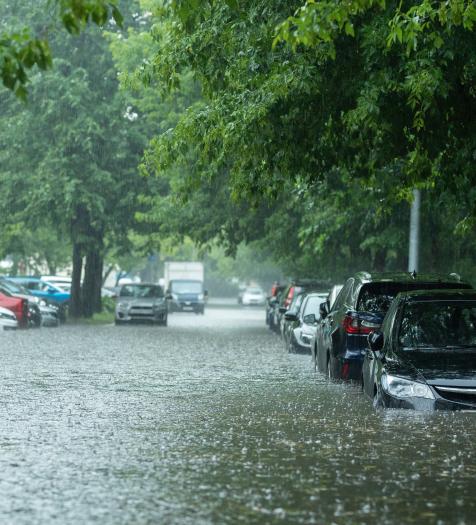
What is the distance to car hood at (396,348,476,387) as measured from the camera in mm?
13055

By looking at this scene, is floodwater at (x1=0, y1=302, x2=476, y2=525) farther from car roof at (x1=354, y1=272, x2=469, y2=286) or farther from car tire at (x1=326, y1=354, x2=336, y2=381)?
car roof at (x1=354, y1=272, x2=469, y2=286)

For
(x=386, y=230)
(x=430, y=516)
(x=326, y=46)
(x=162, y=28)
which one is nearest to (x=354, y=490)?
(x=430, y=516)

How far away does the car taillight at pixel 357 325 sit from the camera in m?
18.3

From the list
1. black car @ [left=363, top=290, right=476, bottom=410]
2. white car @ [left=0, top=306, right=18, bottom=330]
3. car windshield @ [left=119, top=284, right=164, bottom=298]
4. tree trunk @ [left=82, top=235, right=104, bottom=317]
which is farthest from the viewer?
tree trunk @ [left=82, top=235, right=104, bottom=317]

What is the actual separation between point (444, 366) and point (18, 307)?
97.7 feet

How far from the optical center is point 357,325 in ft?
60.3

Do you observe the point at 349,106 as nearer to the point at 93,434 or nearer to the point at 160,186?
the point at 93,434

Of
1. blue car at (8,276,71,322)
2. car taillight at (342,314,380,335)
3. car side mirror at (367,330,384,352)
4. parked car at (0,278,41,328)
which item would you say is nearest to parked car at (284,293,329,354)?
car taillight at (342,314,380,335)

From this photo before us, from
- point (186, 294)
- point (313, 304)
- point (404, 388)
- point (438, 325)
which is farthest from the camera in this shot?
point (186, 294)

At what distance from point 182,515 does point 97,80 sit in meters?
43.3

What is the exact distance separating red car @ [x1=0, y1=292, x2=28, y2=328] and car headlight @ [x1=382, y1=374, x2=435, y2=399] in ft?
95.9

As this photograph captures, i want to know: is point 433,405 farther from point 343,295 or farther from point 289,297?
point 289,297

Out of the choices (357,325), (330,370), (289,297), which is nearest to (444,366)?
A: (357,325)

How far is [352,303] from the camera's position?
61.3ft
